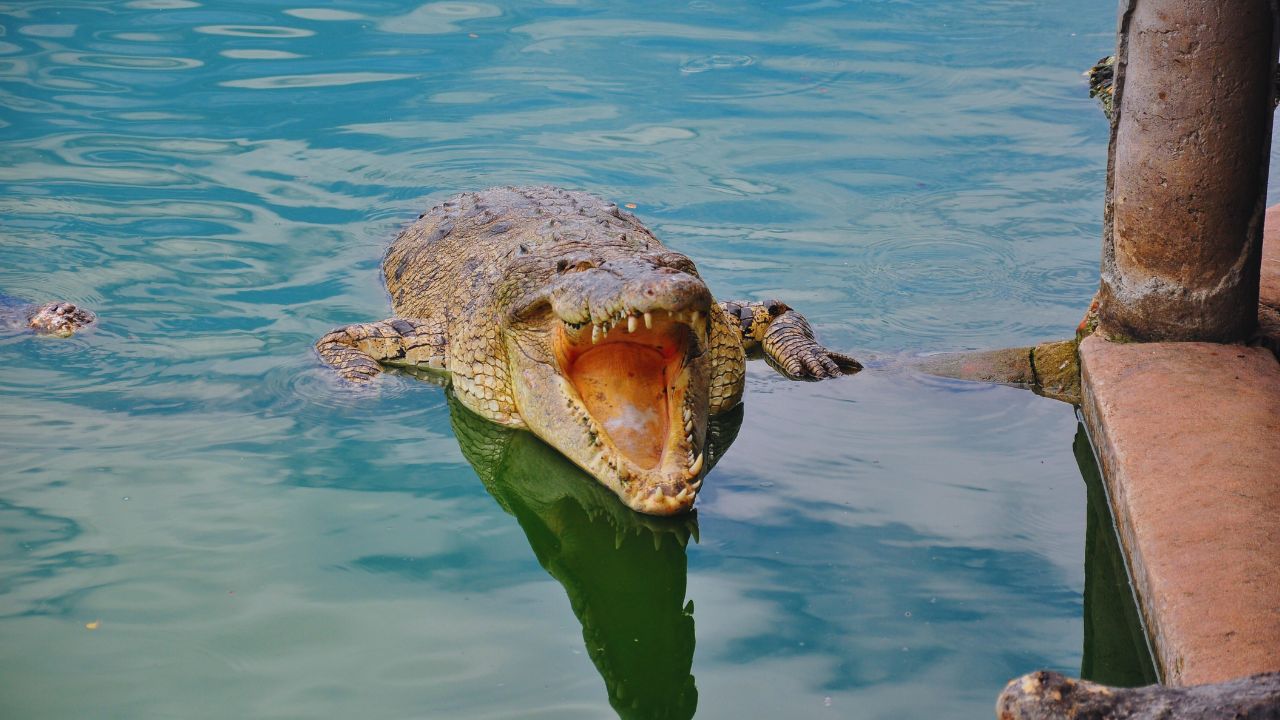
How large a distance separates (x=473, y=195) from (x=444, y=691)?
4.82 meters

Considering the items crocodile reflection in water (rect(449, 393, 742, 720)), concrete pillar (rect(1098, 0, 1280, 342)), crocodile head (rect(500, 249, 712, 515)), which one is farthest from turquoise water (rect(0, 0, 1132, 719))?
concrete pillar (rect(1098, 0, 1280, 342))

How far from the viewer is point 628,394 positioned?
209 inches

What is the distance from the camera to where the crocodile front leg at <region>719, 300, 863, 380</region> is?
649 cm

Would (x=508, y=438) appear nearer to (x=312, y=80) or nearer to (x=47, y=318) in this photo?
(x=47, y=318)

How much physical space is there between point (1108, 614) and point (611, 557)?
181 cm

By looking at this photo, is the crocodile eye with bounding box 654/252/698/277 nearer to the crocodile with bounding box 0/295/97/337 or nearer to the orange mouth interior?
the orange mouth interior

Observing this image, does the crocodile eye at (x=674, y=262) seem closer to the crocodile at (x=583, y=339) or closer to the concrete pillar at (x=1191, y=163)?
→ the crocodile at (x=583, y=339)

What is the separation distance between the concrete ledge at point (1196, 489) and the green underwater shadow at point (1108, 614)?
0.08 meters

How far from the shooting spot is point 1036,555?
15.5 feet

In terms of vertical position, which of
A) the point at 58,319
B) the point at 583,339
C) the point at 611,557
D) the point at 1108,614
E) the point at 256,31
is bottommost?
the point at 611,557

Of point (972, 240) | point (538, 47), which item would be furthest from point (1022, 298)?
point (538, 47)

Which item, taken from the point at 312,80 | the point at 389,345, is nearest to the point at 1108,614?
the point at 389,345

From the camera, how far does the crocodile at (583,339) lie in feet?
16.2

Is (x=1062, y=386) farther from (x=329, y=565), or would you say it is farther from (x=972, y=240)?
(x=329, y=565)
